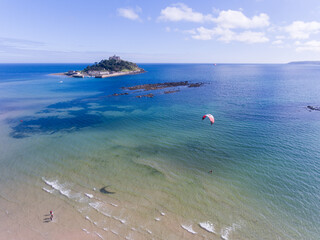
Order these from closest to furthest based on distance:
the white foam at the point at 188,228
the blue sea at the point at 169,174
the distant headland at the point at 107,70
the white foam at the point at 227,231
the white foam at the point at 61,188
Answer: the white foam at the point at 227,231 < the white foam at the point at 188,228 < the blue sea at the point at 169,174 < the white foam at the point at 61,188 < the distant headland at the point at 107,70

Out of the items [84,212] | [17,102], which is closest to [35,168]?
[84,212]

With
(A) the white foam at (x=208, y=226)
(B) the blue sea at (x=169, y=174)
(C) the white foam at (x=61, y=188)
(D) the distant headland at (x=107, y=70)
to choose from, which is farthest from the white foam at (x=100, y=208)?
(D) the distant headland at (x=107, y=70)

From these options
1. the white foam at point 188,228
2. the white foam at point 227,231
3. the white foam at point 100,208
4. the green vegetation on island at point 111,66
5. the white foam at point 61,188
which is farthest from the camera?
the green vegetation on island at point 111,66

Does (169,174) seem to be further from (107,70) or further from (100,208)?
(107,70)

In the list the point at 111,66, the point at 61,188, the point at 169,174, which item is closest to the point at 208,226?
the point at 169,174

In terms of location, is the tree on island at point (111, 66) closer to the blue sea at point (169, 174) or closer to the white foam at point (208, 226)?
the blue sea at point (169, 174)

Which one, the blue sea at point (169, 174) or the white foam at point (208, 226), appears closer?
the white foam at point (208, 226)

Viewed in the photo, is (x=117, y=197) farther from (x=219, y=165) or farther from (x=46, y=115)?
(x=46, y=115)

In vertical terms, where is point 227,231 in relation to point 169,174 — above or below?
below
